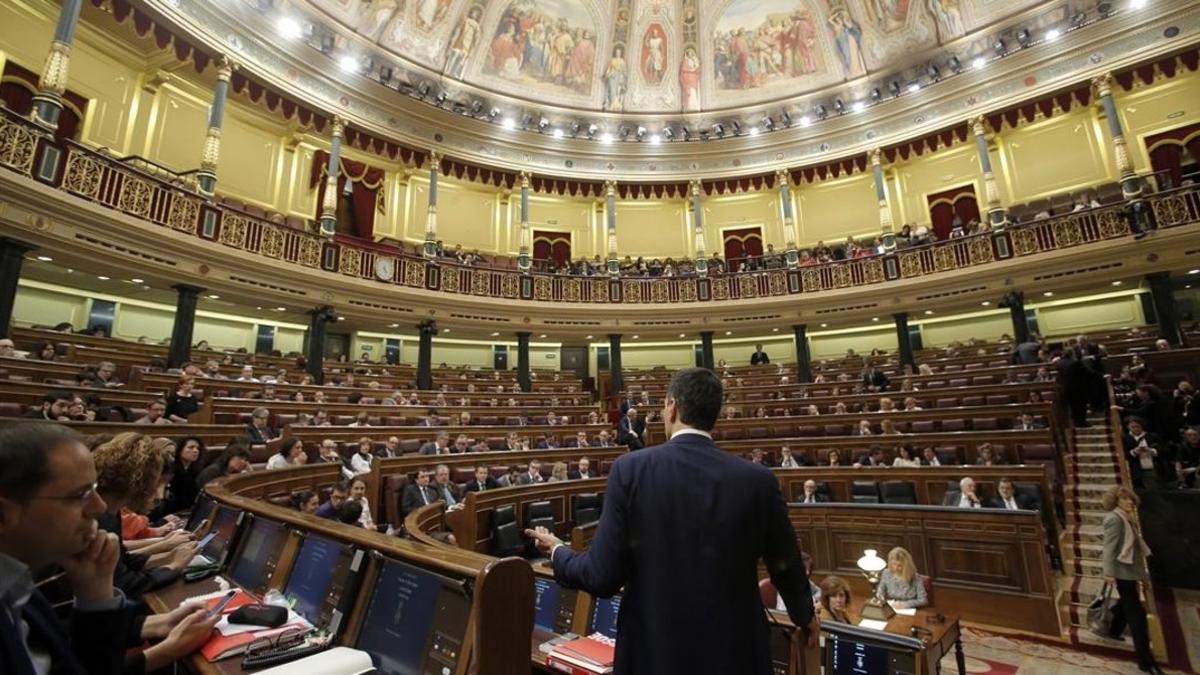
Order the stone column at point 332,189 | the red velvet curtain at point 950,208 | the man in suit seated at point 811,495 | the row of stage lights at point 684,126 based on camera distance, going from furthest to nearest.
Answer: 1. the red velvet curtain at point 950,208
2. the row of stage lights at point 684,126
3. the stone column at point 332,189
4. the man in suit seated at point 811,495

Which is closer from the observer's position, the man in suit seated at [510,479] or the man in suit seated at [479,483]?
the man in suit seated at [479,483]

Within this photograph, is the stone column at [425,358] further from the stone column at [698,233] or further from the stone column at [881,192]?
the stone column at [881,192]

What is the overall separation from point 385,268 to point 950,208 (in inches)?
607

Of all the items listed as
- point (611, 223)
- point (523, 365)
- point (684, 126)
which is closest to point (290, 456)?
point (523, 365)

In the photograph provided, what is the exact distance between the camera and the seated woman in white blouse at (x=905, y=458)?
702 cm

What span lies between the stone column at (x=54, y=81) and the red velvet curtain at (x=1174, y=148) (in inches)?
820

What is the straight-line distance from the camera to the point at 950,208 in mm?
15883

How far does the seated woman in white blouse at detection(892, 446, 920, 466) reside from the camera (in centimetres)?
702

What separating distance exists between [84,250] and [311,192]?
669 centimetres

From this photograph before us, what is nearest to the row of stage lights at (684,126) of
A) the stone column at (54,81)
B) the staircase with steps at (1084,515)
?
the stone column at (54,81)

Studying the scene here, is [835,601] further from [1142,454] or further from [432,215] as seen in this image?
[432,215]

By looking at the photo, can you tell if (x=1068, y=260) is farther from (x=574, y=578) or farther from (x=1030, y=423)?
(x=574, y=578)

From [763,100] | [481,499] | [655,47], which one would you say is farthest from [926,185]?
[481,499]

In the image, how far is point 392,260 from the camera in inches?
500
